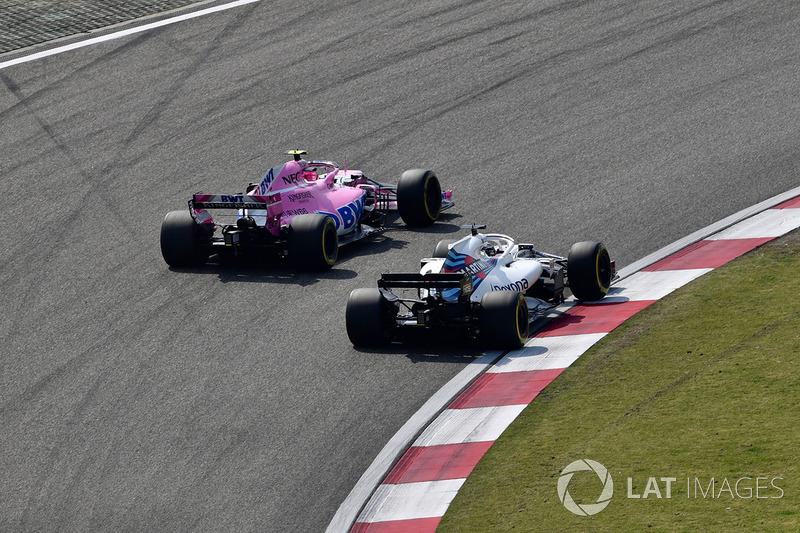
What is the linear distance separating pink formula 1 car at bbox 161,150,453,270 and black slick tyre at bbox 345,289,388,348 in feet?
8.62

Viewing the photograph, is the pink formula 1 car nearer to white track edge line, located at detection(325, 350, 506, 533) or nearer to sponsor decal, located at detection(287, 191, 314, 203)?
sponsor decal, located at detection(287, 191, 314, 203)

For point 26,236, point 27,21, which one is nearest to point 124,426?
point 26,236

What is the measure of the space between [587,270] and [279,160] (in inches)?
337

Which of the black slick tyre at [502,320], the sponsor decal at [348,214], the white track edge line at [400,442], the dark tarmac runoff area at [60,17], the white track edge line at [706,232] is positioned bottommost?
the white track edge line at [706,232]

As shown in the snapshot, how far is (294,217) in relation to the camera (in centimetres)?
1616

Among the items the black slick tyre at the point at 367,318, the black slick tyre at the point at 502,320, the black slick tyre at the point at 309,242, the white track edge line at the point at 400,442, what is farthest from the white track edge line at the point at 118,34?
the white track edge line at the point at 400,442

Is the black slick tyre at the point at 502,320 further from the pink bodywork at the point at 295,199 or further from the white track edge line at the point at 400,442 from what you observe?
the pink bodywork at the point at 295,199

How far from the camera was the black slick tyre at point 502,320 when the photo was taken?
12.8m

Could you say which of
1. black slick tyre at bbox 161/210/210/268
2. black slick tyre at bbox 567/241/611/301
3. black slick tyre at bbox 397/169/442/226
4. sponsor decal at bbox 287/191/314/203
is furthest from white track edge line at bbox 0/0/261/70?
black slick tyre at bbox 567/241/611/301

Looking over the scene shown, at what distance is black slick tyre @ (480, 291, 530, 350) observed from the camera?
12.8 meters

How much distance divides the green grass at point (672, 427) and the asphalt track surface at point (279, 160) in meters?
1.58

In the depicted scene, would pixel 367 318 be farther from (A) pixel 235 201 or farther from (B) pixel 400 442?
(A) pixel 235 201

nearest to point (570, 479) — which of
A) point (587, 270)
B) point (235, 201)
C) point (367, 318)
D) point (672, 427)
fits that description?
point (672, 427)

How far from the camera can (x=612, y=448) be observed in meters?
10.2
